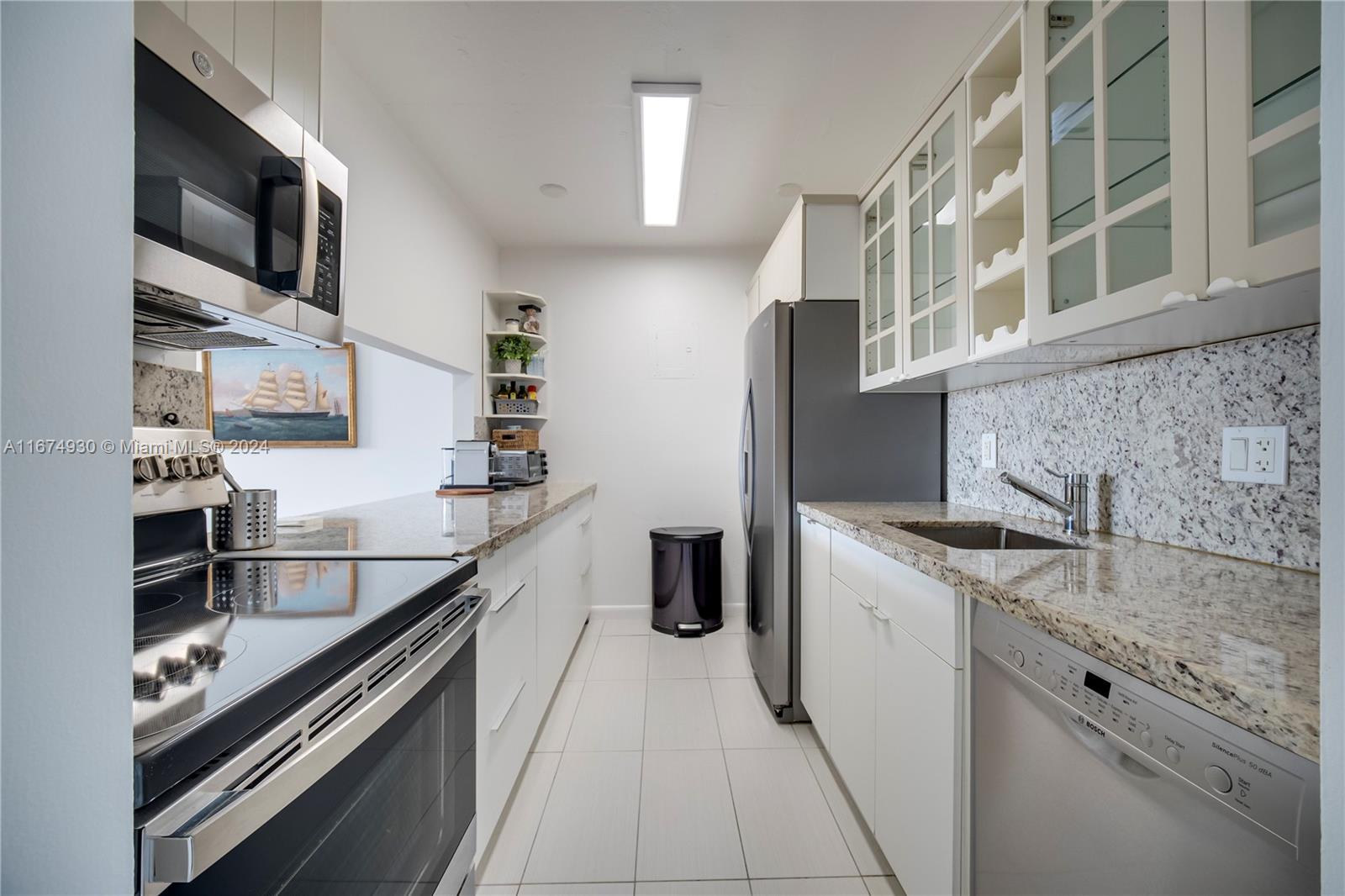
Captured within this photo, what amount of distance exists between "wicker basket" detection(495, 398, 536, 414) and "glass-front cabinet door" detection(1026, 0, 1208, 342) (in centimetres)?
291

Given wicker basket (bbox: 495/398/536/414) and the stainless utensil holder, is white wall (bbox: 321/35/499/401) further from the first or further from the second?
the stainless utensil holder

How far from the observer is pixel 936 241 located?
164 centimetres

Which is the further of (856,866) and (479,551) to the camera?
(856,866)

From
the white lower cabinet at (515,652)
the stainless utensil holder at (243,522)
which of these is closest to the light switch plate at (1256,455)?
the white lower cabinet at (515,652)

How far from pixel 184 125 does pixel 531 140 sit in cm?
176

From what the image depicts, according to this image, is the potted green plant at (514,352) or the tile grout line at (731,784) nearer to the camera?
the tile grout line at (731,784)

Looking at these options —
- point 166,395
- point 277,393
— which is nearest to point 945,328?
point 166,395

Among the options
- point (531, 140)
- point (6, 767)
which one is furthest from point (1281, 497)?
point (531, 140)

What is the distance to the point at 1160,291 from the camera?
0.90m

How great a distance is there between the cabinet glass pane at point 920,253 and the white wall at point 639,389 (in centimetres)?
199

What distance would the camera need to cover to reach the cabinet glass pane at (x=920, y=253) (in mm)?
1703

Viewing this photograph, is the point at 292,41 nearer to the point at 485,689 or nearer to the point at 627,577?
the point at 485,689

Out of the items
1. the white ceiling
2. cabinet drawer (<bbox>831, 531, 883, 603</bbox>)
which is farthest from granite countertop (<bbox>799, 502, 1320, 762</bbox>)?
the white ceiling

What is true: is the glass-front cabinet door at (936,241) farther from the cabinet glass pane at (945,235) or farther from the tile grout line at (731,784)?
the tile grout line at (731,784)
